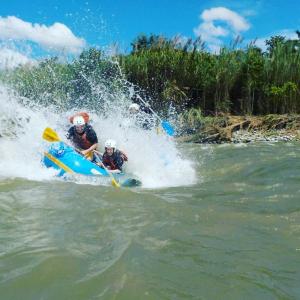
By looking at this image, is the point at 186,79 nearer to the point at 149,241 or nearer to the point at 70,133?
the point at 70,133

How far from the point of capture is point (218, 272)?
328 centimetres

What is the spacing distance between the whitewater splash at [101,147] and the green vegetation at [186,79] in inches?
231

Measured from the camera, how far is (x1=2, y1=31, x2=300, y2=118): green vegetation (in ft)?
54.4

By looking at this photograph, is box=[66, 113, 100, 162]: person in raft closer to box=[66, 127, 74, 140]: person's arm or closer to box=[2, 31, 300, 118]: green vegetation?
box=[66, 127, 74, 140]: person's arm

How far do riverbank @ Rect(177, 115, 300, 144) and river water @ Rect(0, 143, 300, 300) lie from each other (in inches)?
322

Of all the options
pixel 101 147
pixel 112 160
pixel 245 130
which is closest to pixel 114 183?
pixel 112 160

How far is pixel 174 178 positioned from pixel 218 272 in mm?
4561

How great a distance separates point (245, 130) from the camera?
15.8 metres

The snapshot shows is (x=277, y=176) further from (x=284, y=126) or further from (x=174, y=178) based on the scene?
(x=284, y=126)

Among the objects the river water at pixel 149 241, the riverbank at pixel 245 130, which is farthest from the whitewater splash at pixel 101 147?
the riverbank at pixel 245 130

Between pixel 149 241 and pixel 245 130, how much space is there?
1229 cm

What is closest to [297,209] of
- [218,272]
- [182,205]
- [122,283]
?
[182,205]

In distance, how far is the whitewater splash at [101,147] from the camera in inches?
303

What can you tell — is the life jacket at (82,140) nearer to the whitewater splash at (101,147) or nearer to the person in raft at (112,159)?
the whitewater splash at (101,147)
